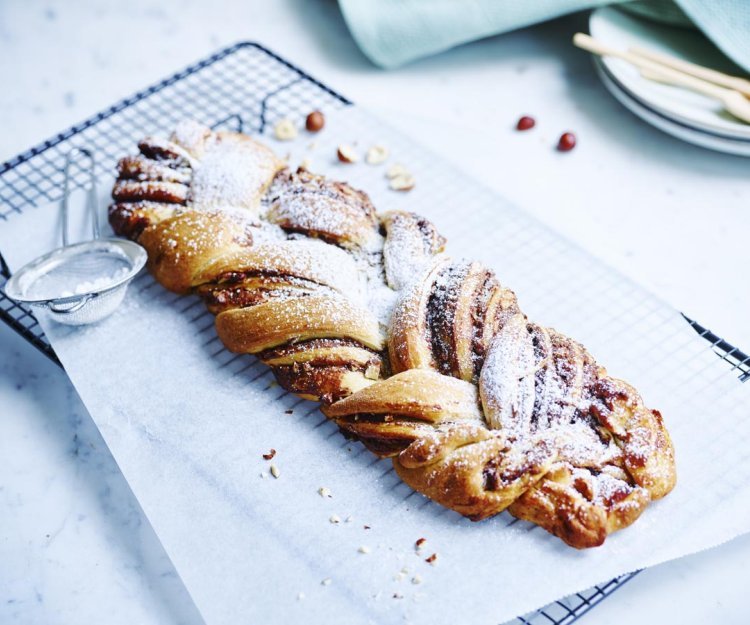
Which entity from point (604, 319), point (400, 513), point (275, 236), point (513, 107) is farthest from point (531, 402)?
point (513, 107)

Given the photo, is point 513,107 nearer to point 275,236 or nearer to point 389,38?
point 389,38

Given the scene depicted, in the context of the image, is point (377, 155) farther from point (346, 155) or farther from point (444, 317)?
point (444, 317)

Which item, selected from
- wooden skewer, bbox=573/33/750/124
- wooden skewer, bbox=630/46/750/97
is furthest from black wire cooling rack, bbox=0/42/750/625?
wooden skewer, bbox=630/46/750/97

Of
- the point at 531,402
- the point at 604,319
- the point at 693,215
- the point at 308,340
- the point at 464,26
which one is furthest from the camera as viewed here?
the point at 464,26

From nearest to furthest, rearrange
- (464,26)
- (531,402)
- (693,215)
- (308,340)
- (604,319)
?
1. (531,402)
2. (308,340)
3. (604,319)
4. (693,215)
5. (464,26)

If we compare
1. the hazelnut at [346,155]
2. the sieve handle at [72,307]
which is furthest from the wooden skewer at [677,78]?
the sieve handle at [72,307]

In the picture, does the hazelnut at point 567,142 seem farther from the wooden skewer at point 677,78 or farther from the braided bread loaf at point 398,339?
the braided bread loaf at point 398,339

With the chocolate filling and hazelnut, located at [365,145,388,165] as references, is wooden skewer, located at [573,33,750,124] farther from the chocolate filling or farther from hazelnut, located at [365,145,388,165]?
the chocolate filling
